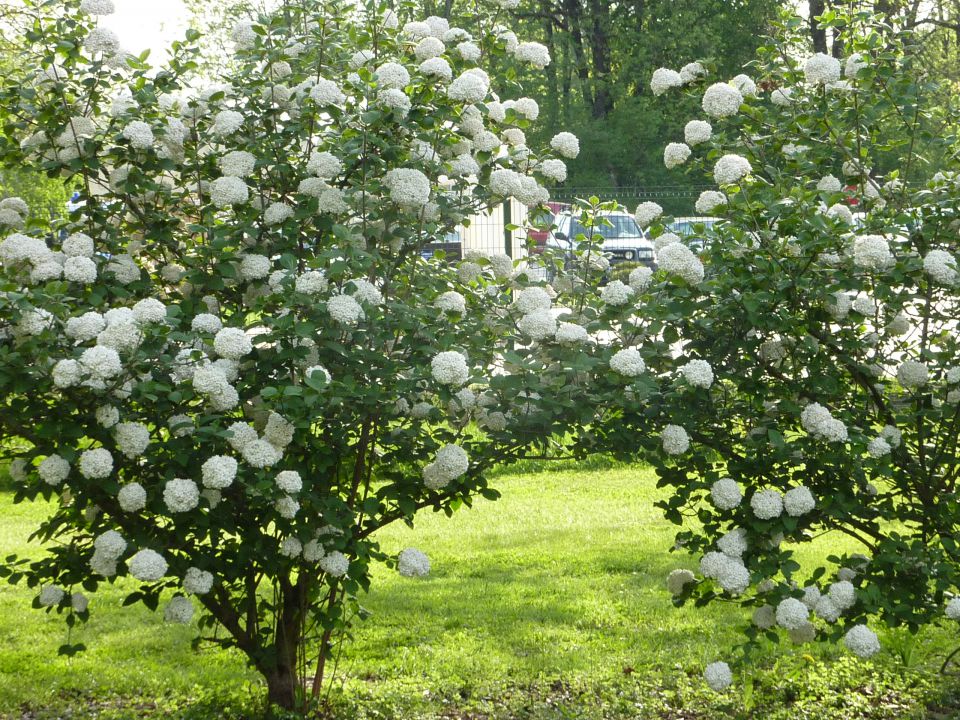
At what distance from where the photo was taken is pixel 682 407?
331 centimetres

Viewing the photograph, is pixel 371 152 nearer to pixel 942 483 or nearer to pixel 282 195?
pixel 282 195

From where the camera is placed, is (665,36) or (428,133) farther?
(665,36)

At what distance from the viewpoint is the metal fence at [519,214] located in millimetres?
4727

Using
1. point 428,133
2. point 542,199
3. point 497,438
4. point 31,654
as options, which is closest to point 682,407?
point 497,438

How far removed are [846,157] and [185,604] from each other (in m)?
2.84

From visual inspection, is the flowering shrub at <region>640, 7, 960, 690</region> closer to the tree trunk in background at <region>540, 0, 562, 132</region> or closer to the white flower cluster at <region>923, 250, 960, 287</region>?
the white flower cluster at <region>923, 250, 960, 287</region>

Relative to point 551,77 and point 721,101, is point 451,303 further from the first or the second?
point 551,77

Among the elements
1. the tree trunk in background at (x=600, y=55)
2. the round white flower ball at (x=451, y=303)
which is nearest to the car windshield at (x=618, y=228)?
the round white flower ball at (x=451, y=303)

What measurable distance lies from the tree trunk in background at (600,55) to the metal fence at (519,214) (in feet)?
61.3

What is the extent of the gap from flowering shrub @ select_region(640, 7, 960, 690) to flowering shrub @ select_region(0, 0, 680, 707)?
0.33 metres

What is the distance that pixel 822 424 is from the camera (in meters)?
3.23

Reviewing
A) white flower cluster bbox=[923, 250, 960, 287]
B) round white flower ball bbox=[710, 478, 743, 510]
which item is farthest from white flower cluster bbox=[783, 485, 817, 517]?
white flower cluster bbox=[923, 250, 960, 287]

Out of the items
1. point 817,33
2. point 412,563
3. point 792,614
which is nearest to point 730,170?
point 792,614

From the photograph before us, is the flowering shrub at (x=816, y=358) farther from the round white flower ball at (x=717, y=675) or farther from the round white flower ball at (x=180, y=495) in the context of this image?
the round white flower ball at (x=180, y=495)
